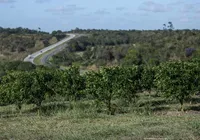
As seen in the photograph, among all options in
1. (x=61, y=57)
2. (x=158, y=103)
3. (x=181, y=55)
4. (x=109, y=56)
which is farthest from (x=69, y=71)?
(x=61, y=57)

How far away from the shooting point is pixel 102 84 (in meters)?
16.1

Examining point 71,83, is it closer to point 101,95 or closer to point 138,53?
point 101,95

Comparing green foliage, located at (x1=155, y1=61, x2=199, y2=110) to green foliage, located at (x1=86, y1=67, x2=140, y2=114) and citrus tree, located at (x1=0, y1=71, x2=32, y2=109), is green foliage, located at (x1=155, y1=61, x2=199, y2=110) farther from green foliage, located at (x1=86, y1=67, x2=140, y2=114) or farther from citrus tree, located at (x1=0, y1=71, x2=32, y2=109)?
citrus tree, located at (x1=0, y1=71, x2=32, y2=109)

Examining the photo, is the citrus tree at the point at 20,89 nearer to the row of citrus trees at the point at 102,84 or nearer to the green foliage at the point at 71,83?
the row of citrus trees at the point at 102,84

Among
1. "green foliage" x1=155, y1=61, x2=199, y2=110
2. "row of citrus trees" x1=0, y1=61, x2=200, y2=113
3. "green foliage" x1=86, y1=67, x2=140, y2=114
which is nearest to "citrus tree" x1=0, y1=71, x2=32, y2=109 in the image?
"row of citrus trees" x1=0, y1=61, x2=200, y2=113

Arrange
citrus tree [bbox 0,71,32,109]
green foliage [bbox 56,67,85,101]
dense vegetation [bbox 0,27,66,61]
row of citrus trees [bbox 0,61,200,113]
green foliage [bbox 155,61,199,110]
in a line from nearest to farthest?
green foliage [bbox 155,61,199,110]
row of citrus trees [bbox 0,61,200,113]
citrus tree [bbox 0,71,32,109]
green foliage [bbox 56,67,85,101]
dense vegetation [bbox 0,27,66,61]

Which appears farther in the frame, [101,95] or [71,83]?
[71,83]

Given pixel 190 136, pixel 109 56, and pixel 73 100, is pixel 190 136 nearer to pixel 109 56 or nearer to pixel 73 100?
pixel 73 100

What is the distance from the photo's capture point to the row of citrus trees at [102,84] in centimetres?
1602

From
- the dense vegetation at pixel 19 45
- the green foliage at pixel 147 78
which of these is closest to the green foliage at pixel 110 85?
the green foliage at pixel 147 78

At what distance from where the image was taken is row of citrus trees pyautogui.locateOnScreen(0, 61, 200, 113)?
1602 cm

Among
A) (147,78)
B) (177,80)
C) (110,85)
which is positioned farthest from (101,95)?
(147,78)

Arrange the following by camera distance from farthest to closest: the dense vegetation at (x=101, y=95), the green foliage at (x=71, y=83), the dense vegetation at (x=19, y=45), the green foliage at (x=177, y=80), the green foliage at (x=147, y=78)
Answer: the dense vegetation at (x=19, y=45) < the green foliage at (x=147, y=78) < the green foliage at (x=71, y=83) < the green foliage at (x=177, y=80) < the dense vegetation at (x=101, y=95)

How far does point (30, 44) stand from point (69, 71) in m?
61.9
